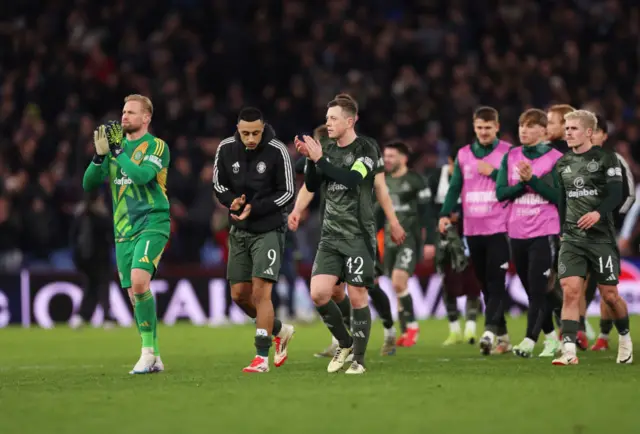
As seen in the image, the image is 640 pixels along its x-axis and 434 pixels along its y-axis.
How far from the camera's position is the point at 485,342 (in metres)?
12.7

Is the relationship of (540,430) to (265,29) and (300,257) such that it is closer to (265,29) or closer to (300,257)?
(300,257)

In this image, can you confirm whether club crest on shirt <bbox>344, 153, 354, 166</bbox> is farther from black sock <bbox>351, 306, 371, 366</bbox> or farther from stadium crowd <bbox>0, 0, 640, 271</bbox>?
stadium crowd <bbox>0, 0, 640, 271</bbox>

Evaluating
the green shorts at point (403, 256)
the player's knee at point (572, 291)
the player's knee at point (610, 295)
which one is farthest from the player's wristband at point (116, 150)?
the green shorts at point (403, 256)

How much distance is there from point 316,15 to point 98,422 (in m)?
19.5

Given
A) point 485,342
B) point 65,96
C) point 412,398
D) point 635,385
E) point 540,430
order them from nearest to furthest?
point 540,430, point 412,398, point 635,385, point 485,342, point 65,96

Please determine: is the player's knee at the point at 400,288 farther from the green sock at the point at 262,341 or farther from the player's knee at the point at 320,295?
the green sock at the point at 262,341

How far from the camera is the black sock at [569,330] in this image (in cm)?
1108

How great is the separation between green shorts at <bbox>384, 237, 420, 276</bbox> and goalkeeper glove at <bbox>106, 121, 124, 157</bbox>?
534 centimetres

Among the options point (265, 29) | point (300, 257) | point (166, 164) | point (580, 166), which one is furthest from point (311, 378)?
point (265, 29)

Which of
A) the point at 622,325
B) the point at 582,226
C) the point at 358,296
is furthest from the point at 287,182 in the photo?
the point at 622,325

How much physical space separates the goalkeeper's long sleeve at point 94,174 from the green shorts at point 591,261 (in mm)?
4284

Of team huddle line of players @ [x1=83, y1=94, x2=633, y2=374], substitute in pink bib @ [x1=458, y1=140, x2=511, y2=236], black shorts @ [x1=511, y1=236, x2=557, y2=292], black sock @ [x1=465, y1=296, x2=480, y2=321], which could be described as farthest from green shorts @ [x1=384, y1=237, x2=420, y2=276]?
team huddle line of players @ [x1=83, y1=94, x2=633, y2=374]

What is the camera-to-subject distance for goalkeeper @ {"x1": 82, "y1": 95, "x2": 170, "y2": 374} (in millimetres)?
11000

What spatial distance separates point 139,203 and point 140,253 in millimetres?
483
